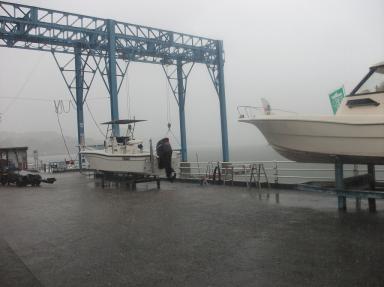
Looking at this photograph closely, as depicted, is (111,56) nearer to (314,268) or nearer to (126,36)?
(126,36)

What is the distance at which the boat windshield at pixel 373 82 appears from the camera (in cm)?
768

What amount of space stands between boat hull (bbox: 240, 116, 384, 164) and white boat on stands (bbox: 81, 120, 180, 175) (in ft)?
20.4

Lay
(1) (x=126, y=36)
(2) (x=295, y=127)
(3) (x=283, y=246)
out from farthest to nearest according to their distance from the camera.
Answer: (1) (x=126, y=36) → (2) (x=295, y=127) → (3) (x=283, y=246)

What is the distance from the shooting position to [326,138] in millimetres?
7824

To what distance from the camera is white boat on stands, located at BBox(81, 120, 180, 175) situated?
1430cm

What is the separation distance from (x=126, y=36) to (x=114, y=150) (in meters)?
10.2

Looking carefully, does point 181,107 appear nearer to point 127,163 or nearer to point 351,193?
point 127,163

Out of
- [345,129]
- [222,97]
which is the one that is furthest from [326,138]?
[222,97]

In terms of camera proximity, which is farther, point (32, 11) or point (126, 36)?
point (126, 36)

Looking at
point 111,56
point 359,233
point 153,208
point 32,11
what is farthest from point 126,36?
point 359,233

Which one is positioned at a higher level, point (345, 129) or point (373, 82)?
point (373, 82)

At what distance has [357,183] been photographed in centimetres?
823

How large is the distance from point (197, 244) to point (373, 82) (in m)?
4.87

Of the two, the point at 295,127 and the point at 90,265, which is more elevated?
the point at 295,127
